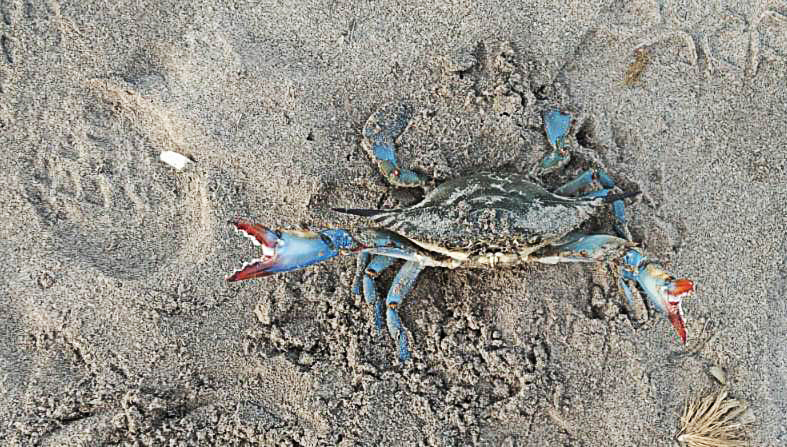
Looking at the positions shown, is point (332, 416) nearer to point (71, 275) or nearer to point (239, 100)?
point (71, 275)

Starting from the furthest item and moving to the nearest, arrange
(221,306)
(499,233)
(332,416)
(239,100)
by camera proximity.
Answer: (239,100), (221,306), (332,416), (499,233)

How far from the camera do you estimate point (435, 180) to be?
11.5 ft

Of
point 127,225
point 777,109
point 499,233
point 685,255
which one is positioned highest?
point 777,109

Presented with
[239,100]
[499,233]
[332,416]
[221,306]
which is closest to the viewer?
[499,233]

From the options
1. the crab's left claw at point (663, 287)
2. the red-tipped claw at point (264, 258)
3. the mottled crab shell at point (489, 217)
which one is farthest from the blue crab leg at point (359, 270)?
the crab's left claw at point (663, 287)

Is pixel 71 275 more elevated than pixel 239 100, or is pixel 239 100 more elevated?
pixel 239 100

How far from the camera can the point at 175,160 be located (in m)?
3.55

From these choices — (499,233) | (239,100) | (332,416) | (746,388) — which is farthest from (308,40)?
(746,388)

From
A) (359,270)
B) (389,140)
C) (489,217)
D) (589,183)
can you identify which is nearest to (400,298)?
(359,270)

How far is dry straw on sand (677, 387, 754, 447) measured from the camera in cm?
312

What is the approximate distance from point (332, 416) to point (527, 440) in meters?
0.94

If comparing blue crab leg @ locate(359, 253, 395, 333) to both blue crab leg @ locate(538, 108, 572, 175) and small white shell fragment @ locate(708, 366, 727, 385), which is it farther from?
small white shell fragment @ locate(708, 366, 727, 385)

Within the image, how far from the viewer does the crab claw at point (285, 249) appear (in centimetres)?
282

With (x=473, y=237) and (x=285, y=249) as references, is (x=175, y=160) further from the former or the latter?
(x=473, y=237)
